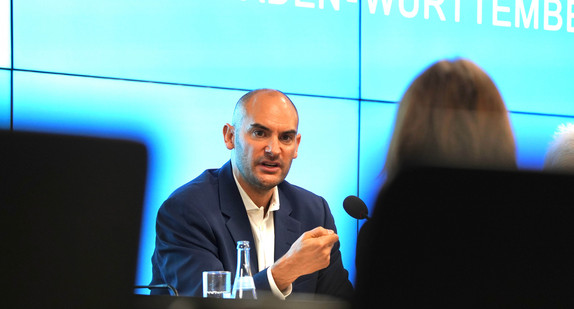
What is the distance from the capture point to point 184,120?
3.17 meters

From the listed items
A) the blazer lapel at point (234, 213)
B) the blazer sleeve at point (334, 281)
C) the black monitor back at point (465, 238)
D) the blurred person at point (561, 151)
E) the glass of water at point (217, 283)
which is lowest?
the blazer sleeve at point (334, 281)

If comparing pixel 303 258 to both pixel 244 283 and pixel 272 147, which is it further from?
pixel 272 147

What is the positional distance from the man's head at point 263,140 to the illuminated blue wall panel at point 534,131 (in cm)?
169

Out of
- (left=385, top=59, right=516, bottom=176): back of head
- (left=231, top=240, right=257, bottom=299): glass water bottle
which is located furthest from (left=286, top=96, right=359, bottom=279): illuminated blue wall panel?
(left=385, top=59, right=516, bottom=176): back of head

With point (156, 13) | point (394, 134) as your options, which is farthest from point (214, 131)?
point (394, 134)

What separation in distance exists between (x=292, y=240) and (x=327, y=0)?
1.58 meters

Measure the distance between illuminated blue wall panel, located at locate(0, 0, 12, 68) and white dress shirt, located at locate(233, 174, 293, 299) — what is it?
1260 mm

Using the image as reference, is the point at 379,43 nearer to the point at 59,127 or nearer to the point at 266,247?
the point at 266,247

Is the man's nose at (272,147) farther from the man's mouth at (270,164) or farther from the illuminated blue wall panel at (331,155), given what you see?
the illuminated blue wall panel at (331,155)

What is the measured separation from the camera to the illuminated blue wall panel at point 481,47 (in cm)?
346

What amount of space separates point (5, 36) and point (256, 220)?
4.71 ft

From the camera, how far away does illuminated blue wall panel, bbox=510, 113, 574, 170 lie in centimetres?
366

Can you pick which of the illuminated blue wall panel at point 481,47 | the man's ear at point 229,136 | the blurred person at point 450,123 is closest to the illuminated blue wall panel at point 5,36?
the man's ear at point 229,136

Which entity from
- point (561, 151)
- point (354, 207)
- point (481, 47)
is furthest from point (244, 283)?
point (481, 47)
